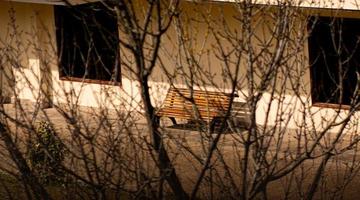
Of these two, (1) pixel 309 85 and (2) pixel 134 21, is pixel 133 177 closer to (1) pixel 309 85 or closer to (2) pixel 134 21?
(2) pixel 134 21

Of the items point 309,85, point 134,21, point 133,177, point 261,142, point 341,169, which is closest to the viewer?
point 134,21

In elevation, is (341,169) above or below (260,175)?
below

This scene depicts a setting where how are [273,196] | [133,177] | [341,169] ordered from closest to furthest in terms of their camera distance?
1. [133,177]
2. [273,196]
3. [341,169]

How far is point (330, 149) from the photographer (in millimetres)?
5953

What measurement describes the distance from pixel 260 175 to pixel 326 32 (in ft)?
32.9

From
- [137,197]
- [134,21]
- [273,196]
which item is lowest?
[273,196]

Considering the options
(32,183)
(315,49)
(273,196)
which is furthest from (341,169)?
(32,183)

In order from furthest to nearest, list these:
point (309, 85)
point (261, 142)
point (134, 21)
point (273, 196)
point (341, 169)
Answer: point (309, 85), point (341, 169), point (273, 196), point (261, 142), point (134, 21)

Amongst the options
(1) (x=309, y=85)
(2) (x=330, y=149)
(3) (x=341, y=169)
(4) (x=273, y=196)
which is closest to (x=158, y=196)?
(2) (x=330, y=149)

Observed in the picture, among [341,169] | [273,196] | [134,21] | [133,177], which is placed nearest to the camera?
[134,21]

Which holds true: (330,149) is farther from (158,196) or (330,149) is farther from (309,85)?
(309,85)

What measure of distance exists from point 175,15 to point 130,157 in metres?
1.41

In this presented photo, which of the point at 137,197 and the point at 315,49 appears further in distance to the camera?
the point at 315,49

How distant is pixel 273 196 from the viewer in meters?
12.0
